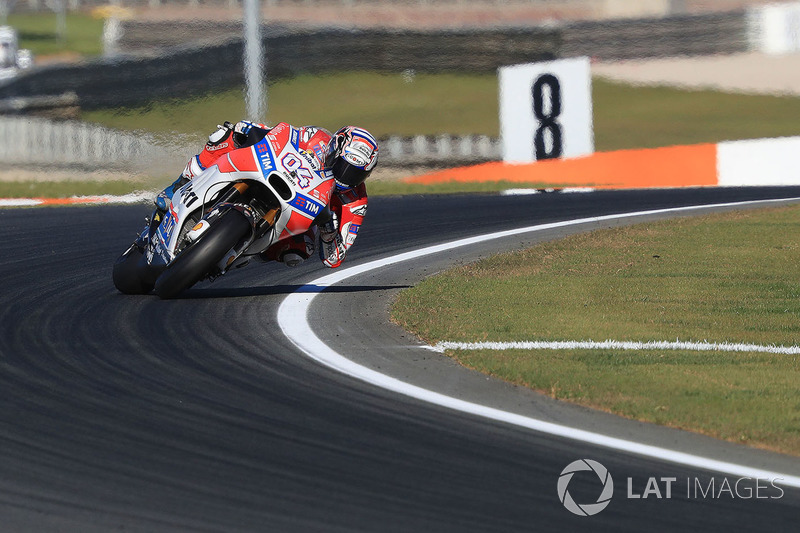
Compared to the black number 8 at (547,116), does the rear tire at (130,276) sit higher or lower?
lower

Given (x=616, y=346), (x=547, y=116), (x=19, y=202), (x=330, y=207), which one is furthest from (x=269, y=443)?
(x=547, y=116)

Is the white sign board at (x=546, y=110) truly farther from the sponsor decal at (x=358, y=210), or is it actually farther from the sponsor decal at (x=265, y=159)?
the sponsor decal at (x=265, y=159)

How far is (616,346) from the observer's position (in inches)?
309

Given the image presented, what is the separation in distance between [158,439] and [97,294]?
4727mm

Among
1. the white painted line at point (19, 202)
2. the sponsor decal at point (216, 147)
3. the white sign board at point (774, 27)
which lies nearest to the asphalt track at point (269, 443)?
the sponsor decal at point (216, 147)

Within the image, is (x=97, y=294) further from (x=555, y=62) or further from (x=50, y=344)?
(x=555, y=62)

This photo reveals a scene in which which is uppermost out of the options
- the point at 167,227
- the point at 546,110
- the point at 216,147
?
the point at 216,147

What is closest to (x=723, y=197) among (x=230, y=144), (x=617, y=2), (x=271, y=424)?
(x=230, y=144)

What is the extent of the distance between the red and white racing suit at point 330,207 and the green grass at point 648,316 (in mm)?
773

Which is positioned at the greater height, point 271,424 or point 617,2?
point 617,2

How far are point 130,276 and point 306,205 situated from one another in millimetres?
1632

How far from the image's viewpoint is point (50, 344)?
25.3 feet

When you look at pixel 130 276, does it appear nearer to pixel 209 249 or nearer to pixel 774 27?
pixel 209 249

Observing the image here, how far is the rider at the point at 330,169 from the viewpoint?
9297mm
